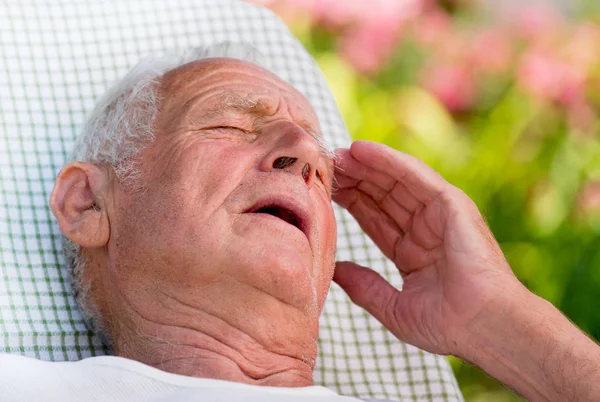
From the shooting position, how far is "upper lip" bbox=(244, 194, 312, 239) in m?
1.84

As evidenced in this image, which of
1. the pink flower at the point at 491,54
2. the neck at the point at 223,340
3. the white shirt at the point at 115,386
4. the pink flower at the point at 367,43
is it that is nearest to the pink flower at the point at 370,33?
the pink flower at the point at 367,43

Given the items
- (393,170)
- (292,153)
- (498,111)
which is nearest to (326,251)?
(292,153)

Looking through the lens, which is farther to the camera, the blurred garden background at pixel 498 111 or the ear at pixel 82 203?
the blurred garden background at pixel 498 111

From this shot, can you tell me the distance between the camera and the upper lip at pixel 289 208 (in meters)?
1.84

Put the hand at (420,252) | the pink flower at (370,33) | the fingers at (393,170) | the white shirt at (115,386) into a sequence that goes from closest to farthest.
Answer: the white shirt at (115,386), the hand at (420,252), the fingers at (393,170), the pink flower at (370,33)

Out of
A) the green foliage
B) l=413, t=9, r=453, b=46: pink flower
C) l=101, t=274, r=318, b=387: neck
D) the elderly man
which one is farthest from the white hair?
l=413, t=9, r=453, b=46: pink flower

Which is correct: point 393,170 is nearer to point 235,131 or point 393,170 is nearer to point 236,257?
point 235,131

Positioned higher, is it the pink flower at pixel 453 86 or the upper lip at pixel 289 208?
the upper lip at pixel 289 208

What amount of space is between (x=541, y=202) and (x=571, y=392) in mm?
1822

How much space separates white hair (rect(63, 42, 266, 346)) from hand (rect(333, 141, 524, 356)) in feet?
1.37

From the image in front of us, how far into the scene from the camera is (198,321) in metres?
1.87

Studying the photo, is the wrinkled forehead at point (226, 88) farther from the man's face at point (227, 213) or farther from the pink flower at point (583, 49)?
the pink flower at point (583, 49)

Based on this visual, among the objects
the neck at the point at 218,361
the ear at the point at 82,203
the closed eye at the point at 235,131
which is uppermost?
the closed eye at the point at 235,131

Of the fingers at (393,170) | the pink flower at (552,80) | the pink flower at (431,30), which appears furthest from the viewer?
the pink flower at (431,30)
